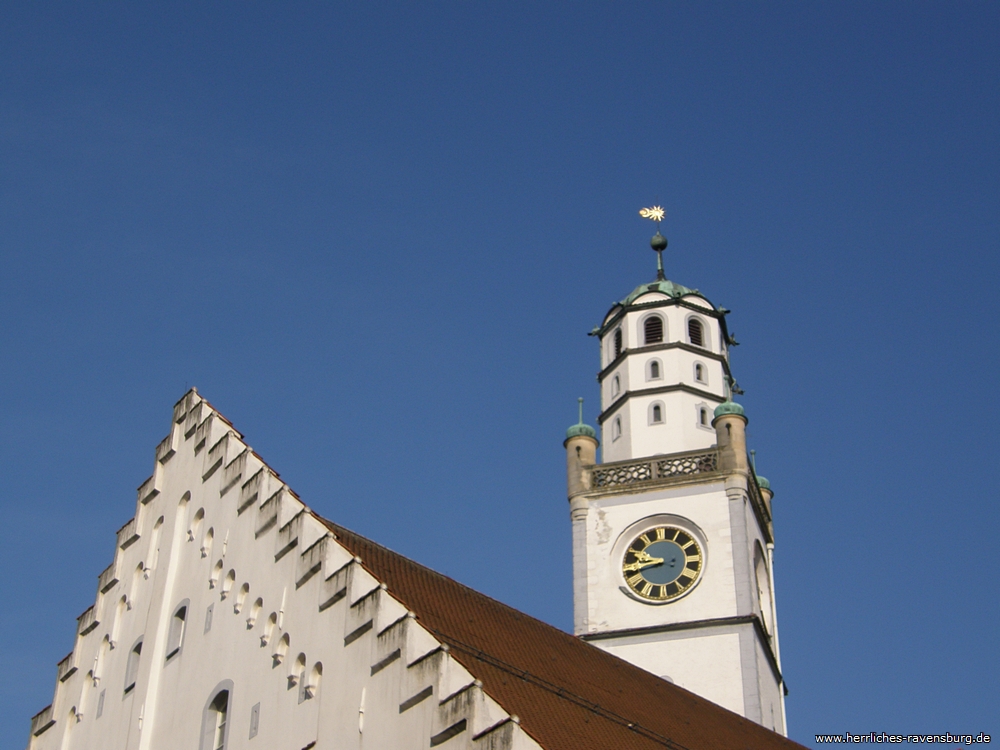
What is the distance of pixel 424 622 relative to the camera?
83.5 feet

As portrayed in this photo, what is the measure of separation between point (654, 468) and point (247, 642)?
63.2 feet

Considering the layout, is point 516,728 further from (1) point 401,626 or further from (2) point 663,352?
(2) point 663,352

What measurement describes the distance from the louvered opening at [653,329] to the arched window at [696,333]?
2.88 ft

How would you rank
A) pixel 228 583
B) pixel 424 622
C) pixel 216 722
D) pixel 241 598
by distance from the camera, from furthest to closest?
1. pixel 228 583
2. pixel 241 598
3. pixel 424 622
4. pixel 216 722

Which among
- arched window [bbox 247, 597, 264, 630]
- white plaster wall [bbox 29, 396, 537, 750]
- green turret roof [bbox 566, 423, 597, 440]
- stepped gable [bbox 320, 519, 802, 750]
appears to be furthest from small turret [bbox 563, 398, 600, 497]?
arched window [bbox 247, 597, 264, 630]

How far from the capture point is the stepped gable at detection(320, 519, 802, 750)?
24406mm

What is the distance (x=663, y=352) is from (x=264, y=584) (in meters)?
22.5

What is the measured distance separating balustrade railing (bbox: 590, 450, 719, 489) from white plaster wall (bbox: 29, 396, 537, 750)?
15.2 m

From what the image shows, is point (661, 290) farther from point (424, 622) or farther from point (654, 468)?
point (424, 622)

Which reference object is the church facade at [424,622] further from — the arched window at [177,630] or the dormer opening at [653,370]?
the dormer opening at [653,370]

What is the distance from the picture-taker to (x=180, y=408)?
31000mm

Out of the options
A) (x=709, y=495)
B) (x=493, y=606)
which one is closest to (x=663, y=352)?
(x=709, y=495)

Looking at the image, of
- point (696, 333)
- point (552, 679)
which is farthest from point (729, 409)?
point (552, 679)

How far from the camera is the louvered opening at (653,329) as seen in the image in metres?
46.4
